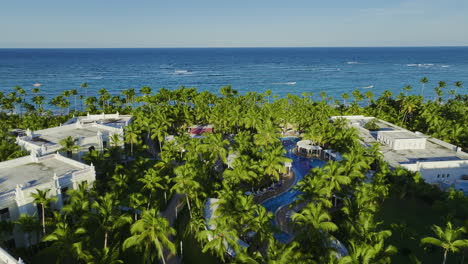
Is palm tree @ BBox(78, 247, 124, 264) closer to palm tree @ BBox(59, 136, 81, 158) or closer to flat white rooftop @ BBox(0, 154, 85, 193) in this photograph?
flat white rooftop @ BBox(0, 154, 85, 193)

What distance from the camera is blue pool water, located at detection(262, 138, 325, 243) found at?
34.9m

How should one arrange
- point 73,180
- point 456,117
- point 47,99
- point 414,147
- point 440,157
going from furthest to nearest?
1. point 47,99
2. point 456,117
3. point 414,147
4. point 440,157
5. point 73,180

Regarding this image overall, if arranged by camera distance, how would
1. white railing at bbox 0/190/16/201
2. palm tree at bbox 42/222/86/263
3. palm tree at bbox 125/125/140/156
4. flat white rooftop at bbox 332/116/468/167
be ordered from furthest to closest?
1. palm tree at bbox 125/125/140/156
2. flat white rooftop at bbox 332/116/468/167
3. white railing at bbox 0/190/16/201
4. palm tree at bbox 42/222/86/263

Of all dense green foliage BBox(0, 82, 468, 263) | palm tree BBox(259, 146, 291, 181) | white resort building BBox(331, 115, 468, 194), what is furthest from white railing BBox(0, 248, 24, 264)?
white resort building BBox(331, 115, 468, 194)

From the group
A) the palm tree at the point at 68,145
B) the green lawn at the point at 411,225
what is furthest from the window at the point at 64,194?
the green lawn at the point at 411,225

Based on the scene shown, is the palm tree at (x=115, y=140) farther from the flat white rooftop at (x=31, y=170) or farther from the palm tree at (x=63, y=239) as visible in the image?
the palm tree at (x=63, y=239)

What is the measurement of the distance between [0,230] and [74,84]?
455 ft

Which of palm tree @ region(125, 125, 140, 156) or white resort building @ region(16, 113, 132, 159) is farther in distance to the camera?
palm tree @ region(125, 125, 140, 156)

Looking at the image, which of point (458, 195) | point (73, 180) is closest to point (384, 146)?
point (458, 195)

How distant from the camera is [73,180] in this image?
32625 millimetres

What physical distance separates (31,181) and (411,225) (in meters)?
41.8

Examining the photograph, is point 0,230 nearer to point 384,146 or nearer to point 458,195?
point 458,195

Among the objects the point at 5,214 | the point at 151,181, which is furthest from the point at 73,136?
the point at 151,181

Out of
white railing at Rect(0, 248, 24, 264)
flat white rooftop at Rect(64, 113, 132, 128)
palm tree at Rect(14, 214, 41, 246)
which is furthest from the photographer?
flat white rooftop at Rect(64, 113, 132, 128)
